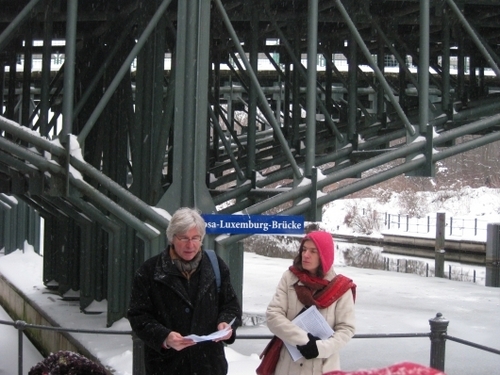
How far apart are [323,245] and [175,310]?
87 cm

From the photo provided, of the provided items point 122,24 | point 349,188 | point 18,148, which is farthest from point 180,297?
point 122,24

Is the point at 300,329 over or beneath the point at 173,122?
beneath

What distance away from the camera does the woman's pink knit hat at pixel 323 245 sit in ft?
15.5

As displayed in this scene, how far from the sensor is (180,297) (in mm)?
4570

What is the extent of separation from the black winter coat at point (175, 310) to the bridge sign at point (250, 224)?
4.84 metres

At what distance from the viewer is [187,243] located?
14.8 feet

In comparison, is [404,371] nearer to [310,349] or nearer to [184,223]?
[184,223]

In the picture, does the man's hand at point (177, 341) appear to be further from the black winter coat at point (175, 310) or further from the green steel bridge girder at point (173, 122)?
the green steel bridge girder at point (173, 122)

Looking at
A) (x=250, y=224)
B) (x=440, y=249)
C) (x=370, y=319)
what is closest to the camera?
(x=250, y=224)

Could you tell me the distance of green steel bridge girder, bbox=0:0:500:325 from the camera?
32.2 ft

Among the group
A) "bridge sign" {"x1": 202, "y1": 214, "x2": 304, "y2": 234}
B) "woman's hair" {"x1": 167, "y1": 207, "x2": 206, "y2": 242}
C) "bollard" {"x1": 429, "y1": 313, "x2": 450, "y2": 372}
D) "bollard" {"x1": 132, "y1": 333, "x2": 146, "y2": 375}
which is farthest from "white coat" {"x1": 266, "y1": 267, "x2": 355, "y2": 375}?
"bridge sign" {"x1": 202, "y1": 214, "x2": 304, "y2": 234}

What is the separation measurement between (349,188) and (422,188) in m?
49.5

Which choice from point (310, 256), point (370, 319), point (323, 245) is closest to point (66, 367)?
point (310, 256)

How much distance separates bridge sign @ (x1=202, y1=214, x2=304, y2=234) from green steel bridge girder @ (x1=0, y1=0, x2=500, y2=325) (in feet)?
1.50
